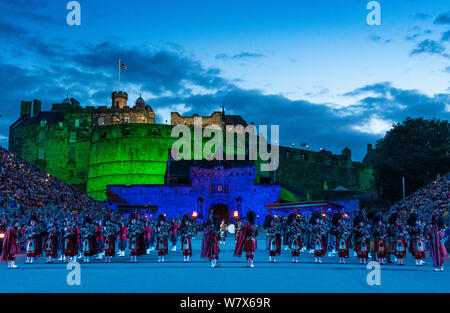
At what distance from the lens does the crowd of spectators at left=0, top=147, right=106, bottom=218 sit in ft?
91.0

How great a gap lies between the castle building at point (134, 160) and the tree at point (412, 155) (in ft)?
37.1

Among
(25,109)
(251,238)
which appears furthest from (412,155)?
(25,109)

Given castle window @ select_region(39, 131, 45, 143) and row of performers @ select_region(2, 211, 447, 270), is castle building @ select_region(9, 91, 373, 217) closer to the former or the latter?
castle window @ select_region(39, 131, 45, 143)

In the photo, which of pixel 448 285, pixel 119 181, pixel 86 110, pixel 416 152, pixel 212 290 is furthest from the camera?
pixel 86 110

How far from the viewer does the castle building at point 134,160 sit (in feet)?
168

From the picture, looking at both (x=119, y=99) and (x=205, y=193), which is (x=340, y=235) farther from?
(x=119, y=99)

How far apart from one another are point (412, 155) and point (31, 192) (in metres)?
34.8

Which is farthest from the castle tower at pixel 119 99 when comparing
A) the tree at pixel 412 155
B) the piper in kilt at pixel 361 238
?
the piper in kilt at pixel 361 238

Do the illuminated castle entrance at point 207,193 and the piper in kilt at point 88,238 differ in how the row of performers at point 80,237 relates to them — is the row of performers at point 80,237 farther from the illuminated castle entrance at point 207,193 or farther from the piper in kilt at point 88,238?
the illuminated castle entrance at point 207,193

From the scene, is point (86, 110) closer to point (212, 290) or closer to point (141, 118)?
point (141, 118)

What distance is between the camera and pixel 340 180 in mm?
75875
